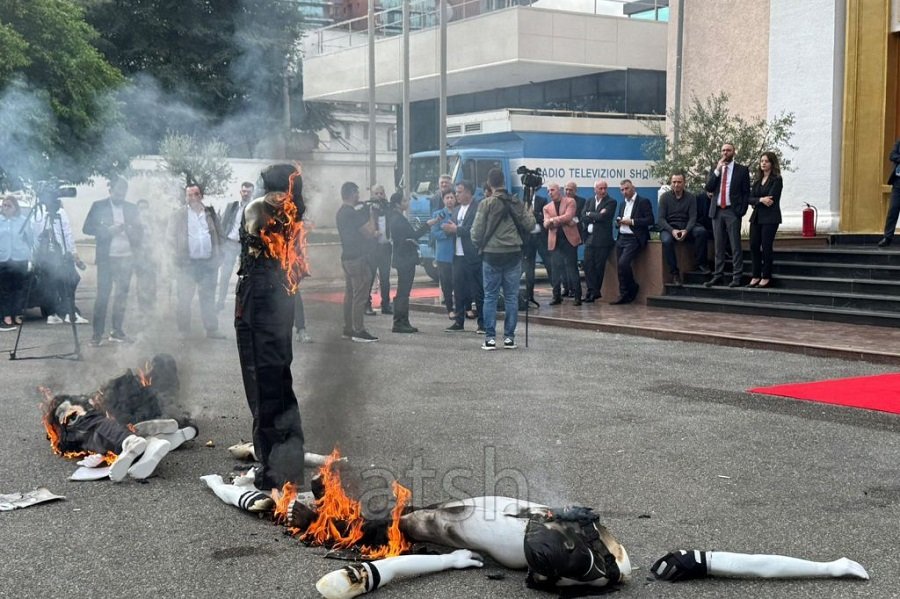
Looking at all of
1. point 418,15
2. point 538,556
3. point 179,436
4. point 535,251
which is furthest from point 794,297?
point 418,15

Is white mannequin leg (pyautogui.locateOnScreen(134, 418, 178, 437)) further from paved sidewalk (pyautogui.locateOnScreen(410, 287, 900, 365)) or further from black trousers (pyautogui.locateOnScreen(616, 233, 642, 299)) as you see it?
black trousers (pyautogui.locateOnScreen(616, 233, 642, 299))

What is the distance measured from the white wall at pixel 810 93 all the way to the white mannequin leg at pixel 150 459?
→ 1394 cm

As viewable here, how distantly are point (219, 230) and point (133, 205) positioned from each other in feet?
3.33

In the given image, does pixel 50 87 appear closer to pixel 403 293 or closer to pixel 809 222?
pixel 403 293

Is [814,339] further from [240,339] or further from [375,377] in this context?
[240,339]

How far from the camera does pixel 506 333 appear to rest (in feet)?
38.9

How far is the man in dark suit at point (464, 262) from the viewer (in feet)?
44.7

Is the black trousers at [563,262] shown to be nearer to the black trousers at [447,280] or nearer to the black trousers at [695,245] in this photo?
the black trousers at [695,245]

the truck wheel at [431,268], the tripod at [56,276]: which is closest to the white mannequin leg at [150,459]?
the tripod at [56,276]

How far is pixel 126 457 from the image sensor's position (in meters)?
6.14

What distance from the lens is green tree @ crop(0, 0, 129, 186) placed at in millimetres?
10188

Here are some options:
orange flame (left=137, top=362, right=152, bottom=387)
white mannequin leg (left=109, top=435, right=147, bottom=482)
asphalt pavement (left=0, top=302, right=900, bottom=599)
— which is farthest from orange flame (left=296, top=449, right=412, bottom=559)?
orange flame (left=137, top=362, right=152, bottom=387)

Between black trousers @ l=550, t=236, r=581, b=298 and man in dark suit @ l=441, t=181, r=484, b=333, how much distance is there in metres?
2.65

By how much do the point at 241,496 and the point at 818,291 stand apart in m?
10.4
